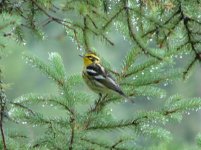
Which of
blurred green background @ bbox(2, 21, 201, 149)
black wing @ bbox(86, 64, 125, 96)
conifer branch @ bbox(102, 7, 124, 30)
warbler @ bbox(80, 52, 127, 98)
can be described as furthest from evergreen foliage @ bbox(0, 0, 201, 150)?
blurred green background @ bbox(2, 21, 201, 149)

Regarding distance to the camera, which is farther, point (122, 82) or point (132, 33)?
point (122, 82)

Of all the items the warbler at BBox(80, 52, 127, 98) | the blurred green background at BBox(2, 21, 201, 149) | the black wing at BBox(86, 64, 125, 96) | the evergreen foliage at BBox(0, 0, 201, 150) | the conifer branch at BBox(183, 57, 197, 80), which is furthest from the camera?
the blurred green background at BBox(2, 21, 201, 149)

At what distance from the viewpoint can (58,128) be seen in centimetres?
324

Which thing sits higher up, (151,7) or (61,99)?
(151,7)

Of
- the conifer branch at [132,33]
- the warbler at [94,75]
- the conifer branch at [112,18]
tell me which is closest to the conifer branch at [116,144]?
the conifer branch at [132,33]

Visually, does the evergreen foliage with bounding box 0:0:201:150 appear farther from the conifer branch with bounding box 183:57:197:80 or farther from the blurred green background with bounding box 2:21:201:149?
the blurred green background with bounding box 2:21:201:149

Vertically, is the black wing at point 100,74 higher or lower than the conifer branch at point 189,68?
higher

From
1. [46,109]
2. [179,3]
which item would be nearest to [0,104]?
[179,3]

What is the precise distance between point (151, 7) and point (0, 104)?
834mm

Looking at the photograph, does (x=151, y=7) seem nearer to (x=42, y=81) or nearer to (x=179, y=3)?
(x=179, y=3)

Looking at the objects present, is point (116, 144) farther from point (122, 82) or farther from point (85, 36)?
point (85, 36)

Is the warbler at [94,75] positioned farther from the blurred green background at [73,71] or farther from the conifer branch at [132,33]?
the blurred green background at [73,71]

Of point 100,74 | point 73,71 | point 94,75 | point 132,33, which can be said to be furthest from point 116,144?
point 73,71

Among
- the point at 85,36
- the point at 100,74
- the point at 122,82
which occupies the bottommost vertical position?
the point at 122,82
